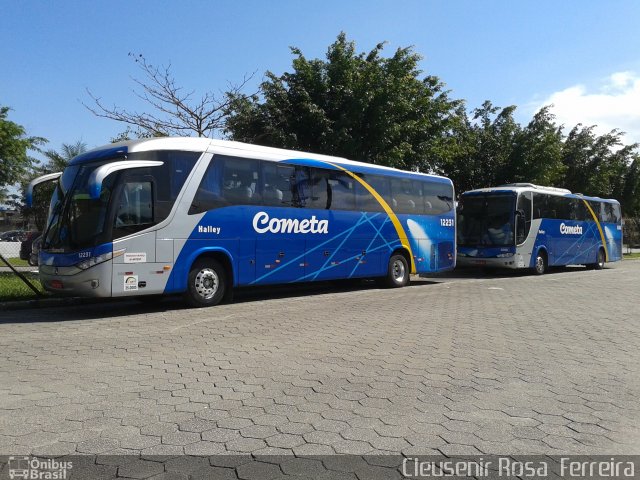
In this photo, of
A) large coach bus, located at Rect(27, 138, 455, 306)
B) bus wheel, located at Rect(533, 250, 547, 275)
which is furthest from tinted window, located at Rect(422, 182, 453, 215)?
bus wheel, located at Rect(533, 250, 547, 275)

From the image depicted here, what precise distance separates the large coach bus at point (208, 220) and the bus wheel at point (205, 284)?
0.02 m

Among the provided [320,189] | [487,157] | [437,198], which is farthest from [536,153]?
[320,189]

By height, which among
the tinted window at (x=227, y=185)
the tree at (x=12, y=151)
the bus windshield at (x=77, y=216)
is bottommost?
the bus windshield at (x=77, y=216)

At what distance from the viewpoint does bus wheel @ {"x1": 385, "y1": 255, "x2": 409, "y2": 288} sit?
1530 centimetres

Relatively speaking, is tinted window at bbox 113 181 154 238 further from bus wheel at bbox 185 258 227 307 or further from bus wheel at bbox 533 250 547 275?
bus wheel at bbox 533 250 547 275

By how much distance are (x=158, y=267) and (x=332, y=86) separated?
11297 mm

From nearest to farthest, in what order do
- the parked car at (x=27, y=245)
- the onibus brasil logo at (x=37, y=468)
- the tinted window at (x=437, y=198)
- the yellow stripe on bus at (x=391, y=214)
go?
the onibus brasil logo at (x=37, y=468), the yellow stripe on bus at (x=391, y=214), the tinted window at (x=437, y=198), the parked car at (x=27, y=245)

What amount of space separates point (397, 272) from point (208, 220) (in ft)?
22.3

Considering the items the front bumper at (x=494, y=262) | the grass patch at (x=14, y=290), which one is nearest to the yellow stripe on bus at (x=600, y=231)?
the front bumper at (x=494, y=262)

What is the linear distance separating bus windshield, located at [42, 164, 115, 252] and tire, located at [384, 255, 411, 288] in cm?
822

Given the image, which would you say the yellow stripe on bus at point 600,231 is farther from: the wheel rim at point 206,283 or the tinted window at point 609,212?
the wheel rim at point 206,283

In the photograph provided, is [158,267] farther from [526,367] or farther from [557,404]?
[557,404]

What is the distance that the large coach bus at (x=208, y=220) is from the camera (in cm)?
941

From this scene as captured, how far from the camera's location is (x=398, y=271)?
15.6 meters
